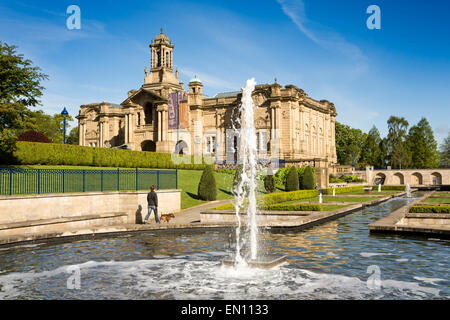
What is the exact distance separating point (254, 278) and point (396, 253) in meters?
4.87

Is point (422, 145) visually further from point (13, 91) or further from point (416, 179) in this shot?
point (13, 91)

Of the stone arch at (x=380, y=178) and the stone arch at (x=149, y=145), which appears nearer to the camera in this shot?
the stone arch at (x=149, y=145)

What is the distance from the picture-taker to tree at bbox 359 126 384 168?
3383 inches

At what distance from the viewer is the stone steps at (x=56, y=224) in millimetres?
13465

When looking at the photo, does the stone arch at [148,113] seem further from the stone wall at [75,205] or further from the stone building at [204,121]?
the stone wall at [75,205]

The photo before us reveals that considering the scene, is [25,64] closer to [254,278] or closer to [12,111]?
[12,111]

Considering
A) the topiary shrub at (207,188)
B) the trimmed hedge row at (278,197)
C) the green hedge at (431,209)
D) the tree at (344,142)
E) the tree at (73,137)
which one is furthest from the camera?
the tree at (73,137)

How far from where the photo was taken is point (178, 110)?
5559cm

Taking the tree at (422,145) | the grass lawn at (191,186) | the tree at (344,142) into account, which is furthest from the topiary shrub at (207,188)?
the tree at (422,145)

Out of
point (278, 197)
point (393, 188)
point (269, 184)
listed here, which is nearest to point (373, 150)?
point (393, 188)

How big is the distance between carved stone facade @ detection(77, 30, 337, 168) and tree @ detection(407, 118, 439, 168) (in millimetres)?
23903

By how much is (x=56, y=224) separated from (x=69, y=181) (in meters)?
4.91

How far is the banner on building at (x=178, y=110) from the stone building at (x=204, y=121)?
0.60 m

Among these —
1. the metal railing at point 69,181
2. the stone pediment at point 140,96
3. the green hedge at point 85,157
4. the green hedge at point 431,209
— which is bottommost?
the green hedge at point 431,209
